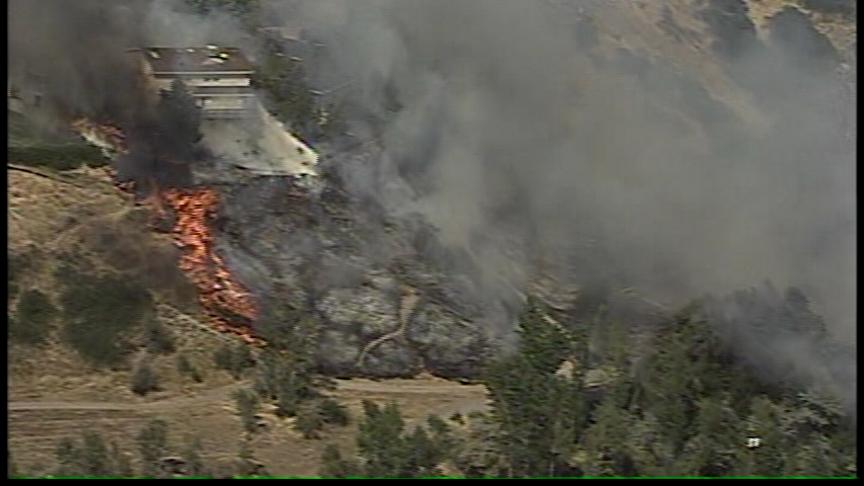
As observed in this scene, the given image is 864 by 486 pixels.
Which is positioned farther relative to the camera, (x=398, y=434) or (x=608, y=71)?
(x=608, y=71)

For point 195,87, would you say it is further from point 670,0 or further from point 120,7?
point 670,0

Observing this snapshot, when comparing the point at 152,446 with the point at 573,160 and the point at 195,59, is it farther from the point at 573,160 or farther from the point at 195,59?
the point at 573,160

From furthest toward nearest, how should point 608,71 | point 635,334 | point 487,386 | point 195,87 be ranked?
point 608,71 < point 195,87 < point 635,334 < point 487,386

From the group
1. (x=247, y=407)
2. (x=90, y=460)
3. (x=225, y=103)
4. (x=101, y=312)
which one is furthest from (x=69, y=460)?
(x=225, y=103)

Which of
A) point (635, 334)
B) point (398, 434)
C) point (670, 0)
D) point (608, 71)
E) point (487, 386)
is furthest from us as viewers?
point (670, 0)

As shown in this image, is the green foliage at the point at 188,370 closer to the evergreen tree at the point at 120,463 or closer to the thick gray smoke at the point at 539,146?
the evergreen tree at the point at 120,463

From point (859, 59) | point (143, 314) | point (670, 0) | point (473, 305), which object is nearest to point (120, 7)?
Result: point (143, 314)
